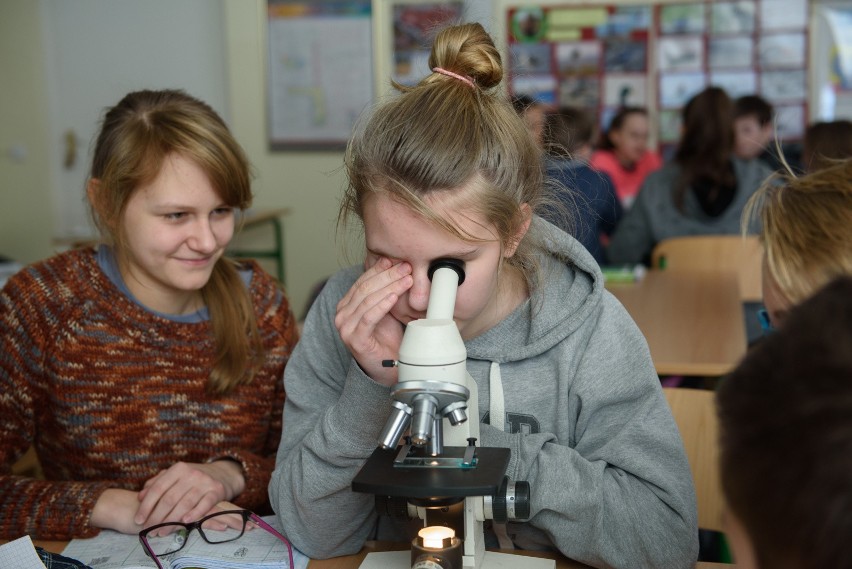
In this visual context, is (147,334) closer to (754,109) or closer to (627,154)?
(754,109)

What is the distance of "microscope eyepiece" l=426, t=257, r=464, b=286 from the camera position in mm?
1129

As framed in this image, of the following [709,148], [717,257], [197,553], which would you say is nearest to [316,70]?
[709,148]

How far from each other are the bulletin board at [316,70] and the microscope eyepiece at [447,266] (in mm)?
4515

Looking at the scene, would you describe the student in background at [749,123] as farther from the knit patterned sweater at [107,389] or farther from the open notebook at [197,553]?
the open notebook at [197,553]

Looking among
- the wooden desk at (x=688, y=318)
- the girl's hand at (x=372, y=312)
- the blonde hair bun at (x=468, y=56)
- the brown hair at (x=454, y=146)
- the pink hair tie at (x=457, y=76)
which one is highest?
the blonde hair bun at (x=468, y=56)

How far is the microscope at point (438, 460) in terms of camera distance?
0.88 meters

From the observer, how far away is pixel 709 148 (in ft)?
12.7

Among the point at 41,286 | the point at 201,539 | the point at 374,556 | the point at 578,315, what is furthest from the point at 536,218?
the point at 41,286

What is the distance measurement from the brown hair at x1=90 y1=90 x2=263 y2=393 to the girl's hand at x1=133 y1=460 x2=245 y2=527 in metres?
0.21

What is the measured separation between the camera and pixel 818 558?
→ 21.0 inches

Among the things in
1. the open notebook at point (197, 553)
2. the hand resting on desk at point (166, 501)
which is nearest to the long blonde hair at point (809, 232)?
the open notebook at point (197, 553)

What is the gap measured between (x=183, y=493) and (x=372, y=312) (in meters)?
0.52

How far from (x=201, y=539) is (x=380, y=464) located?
0.49 m

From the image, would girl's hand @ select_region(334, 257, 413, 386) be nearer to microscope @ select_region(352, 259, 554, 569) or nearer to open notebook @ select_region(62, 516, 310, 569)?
microscope @ select_region(352, 259, 554, 569)
